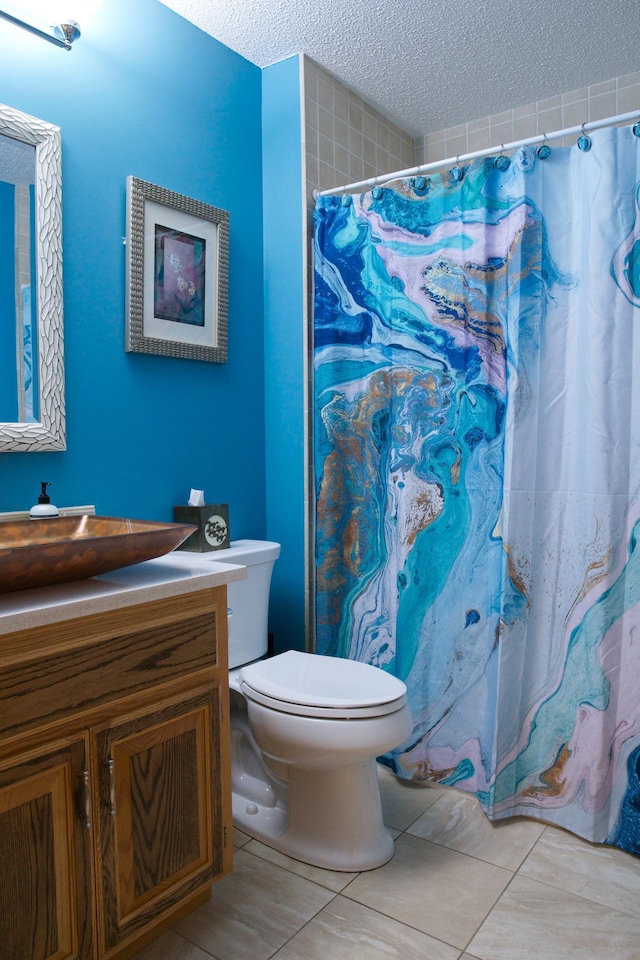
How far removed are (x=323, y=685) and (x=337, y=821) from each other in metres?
0.35

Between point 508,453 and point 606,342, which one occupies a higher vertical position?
point 606,342

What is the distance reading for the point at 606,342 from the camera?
5.78 feet

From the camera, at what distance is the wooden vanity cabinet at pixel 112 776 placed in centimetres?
114

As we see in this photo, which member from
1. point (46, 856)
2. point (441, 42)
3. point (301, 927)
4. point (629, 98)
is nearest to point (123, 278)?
point (441, 42)

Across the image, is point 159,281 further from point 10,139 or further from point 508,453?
point 508,453

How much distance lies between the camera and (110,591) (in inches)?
50.0

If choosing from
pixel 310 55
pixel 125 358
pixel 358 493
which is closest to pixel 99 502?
pixel 125 358

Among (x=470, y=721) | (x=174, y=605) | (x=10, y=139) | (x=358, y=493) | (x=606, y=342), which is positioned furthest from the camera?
(x=358, y=493)

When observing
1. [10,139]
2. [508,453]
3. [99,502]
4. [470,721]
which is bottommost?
[470,721]

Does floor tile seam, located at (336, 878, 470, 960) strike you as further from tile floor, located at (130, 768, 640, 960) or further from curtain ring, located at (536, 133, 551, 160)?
curtain ring, located at (536, 133, 551, 160)

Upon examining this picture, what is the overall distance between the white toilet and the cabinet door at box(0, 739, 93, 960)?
0.55m

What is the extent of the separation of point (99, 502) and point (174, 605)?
610 mm

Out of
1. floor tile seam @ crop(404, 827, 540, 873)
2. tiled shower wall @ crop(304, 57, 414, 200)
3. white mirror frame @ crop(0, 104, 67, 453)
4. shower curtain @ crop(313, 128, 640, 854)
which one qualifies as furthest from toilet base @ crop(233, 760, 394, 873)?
tiled shower wall @ crop(304, 57, 414, 200)

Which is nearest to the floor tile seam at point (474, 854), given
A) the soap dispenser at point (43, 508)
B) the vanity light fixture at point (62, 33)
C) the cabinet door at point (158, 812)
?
the cabinet door at point (158, 812)
